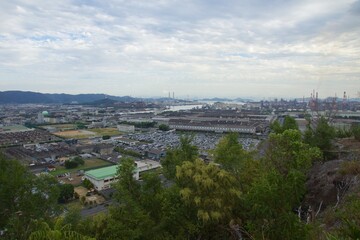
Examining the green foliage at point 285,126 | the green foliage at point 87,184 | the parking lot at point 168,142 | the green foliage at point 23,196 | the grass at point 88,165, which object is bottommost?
the grass at point 88,165

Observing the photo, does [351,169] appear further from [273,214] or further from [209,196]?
[209,196]

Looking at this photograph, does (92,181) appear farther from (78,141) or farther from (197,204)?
(78,141)

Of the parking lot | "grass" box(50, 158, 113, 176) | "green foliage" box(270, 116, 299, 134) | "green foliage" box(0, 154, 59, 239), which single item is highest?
"green foliage" box(270, 116, 299, 134)

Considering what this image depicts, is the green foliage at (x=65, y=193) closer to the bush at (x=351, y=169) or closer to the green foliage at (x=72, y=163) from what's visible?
the green foliage at (x=72, y=163)

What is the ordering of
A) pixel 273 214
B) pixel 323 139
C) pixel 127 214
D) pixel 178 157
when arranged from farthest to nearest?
pixel 323 139
pixel 178 157
pixel 127 214
pixel 273 214

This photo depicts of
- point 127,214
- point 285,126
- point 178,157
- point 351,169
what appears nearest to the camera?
point 127,214

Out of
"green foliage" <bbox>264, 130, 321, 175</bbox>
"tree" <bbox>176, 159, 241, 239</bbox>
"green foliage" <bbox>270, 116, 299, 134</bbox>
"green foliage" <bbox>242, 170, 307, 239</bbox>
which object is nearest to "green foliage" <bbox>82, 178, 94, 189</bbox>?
"green foliage" <bbox>270, 116, 299, 134</bbox>

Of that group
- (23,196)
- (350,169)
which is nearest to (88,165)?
(23,196)

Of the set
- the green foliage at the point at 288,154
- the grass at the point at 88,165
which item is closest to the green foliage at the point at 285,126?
the green foliage at the point at 288,154

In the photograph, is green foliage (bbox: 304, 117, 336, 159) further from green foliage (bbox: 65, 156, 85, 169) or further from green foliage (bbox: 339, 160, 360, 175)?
green foliage (bbox: 65, 156, 85, 169)
